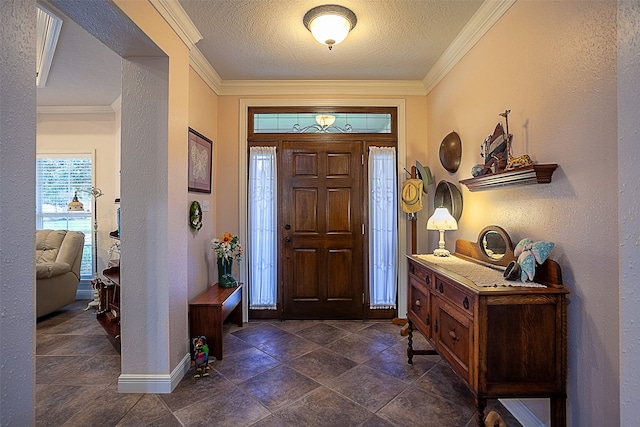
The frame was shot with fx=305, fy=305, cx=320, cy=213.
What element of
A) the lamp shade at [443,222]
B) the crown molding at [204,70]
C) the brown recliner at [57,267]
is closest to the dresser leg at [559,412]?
the lamp shade at [443,222]

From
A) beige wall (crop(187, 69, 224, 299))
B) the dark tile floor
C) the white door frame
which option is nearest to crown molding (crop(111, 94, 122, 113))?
beige wall (crop(187, 69, 224, 299))

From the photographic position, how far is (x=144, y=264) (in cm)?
214

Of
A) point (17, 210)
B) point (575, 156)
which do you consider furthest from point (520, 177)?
point (17, 210)

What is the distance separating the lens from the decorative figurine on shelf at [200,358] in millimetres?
2385

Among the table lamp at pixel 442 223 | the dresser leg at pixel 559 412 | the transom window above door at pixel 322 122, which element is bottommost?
the dresser leg at pixel 559 412

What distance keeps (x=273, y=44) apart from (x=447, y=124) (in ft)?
5.90

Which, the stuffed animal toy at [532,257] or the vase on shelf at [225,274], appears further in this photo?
the vase on shelf at [225,274]

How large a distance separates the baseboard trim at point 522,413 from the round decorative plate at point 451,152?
180 centimetres

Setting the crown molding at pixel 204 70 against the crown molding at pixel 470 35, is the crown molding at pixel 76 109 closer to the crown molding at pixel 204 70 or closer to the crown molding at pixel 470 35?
the crown molding at pixel 204 70

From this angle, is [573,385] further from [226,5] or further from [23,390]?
[226,5]

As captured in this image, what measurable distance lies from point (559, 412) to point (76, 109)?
19.5ft

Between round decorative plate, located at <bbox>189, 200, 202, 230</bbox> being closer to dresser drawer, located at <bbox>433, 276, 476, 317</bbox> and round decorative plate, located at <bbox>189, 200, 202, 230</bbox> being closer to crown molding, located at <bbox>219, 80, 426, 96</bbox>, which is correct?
crown molding, located at <bbox>219, 80, 426, 96</bbox>

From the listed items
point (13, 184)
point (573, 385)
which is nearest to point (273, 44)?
point (13, 184)

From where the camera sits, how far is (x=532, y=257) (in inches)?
62.1
